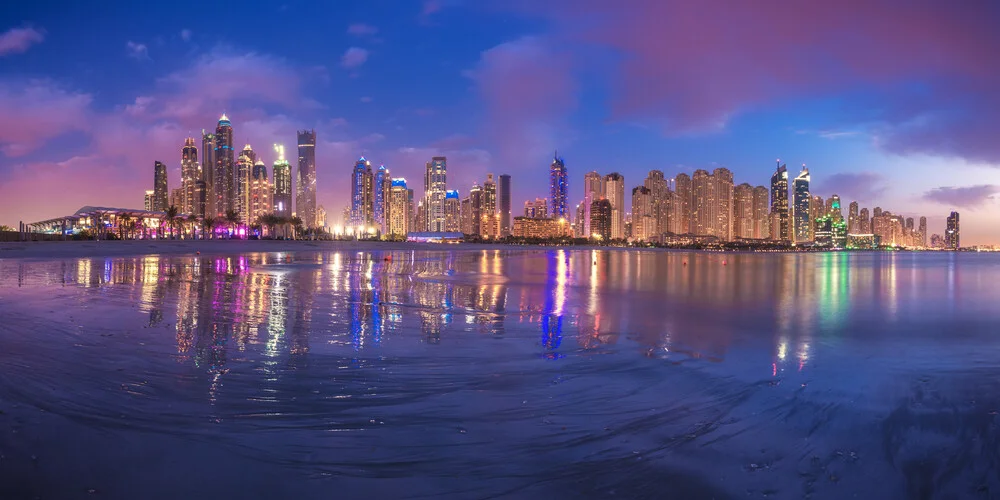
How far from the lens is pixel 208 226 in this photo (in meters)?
114

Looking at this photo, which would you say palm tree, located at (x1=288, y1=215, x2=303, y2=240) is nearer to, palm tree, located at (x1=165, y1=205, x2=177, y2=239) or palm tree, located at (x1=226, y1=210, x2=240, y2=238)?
palm tree, located at (x1=226, y1=210, x2=240, y2=238)

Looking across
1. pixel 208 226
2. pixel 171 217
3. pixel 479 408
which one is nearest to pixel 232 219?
pixel 208 226

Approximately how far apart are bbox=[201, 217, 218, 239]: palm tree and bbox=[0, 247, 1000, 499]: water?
116 meters

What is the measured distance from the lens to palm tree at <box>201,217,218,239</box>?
11325cm

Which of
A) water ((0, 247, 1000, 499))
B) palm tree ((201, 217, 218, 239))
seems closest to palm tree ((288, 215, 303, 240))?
palm tree ((201, 217, 218, 239))

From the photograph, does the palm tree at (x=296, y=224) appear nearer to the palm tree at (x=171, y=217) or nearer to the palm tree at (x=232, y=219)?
the palm tree at (x=232, y=219)

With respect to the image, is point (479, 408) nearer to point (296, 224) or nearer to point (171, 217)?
point (171, 217)

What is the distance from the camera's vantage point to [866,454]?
4848 mm

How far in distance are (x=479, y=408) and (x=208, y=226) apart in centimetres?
12901

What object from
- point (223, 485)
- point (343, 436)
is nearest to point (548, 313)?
point (343, 436)

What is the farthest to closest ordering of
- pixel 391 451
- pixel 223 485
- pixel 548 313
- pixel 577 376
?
pixel 548 313
pixel 577 376
pixel 391 451
pixel 223 485

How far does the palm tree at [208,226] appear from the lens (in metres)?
113

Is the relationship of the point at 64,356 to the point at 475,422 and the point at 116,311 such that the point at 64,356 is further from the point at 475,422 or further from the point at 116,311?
the point at 475,422

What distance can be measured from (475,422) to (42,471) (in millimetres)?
3724
